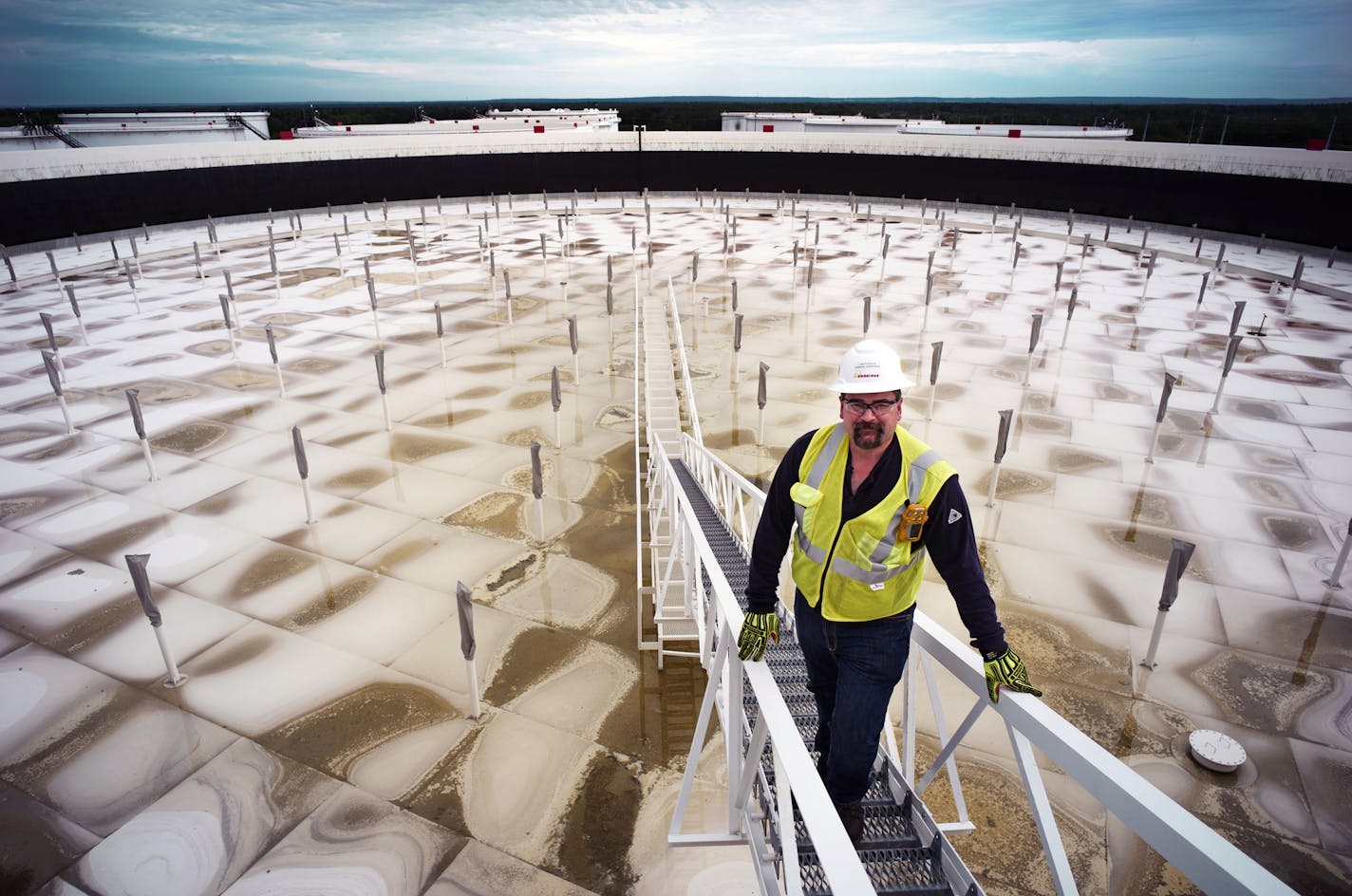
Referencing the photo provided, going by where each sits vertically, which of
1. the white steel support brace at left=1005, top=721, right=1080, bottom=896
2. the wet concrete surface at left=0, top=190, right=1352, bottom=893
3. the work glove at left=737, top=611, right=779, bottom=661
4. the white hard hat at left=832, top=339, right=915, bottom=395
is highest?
the white hard hat at left=832, top=339, right=915, bottom=395

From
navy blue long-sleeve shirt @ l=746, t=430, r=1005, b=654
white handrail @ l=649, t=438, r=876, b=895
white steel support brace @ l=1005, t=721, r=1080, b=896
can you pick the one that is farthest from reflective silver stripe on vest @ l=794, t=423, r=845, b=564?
white steel support brace @ l=1005, t=721, r=1080, b=896

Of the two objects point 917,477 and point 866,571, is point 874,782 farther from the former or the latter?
point 917,477

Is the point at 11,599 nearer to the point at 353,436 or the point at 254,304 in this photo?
the point at 353,436

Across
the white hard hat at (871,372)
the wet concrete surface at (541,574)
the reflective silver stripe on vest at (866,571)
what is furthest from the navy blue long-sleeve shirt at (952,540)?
the wet concrete surface at (541,574)

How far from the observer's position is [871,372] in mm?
3293

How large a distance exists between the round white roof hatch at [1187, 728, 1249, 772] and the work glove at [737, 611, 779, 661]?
4.76 m

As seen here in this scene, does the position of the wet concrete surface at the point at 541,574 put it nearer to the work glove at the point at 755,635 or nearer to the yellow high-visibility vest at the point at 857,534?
the work glove at the point at 755,635

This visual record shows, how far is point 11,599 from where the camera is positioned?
26.4 feet

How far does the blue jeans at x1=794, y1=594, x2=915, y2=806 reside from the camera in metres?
3.59

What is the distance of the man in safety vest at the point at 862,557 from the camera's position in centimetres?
335

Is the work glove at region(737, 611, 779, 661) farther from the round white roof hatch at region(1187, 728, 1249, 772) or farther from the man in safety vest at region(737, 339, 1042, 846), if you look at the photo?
the round white roof hatch at region(1187, 728, 1249, 772)

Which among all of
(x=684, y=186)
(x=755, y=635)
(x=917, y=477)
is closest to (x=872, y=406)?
(x=917, y=477)

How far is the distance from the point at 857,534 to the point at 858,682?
0.79 meters

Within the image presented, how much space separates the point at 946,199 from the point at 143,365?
3607 cm
